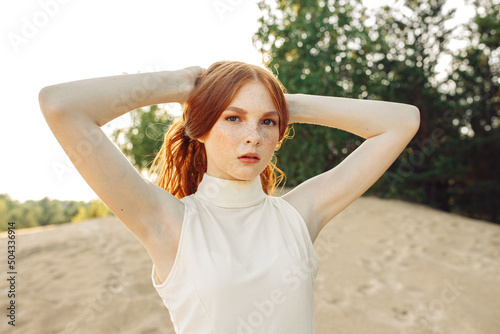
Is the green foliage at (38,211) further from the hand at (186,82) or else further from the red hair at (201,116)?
the hand at (186,82)

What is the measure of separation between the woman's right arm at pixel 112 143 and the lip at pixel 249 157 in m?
0.27

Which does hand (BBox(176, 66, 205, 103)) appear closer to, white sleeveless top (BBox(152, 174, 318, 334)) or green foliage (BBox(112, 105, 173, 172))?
white sleeveless top (BBox(152, 174, 318, 334))

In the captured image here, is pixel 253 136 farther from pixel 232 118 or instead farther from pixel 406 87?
pixel 406 87

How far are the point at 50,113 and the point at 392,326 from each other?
4.31m

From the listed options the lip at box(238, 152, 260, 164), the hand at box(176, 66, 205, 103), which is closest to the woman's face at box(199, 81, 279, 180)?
the lip at box(238, 152, 260, 164)

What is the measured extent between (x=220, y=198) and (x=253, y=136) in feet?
0.88

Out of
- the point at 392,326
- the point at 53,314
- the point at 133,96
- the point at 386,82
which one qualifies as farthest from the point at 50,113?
the point at 386,82

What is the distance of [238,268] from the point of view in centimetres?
126

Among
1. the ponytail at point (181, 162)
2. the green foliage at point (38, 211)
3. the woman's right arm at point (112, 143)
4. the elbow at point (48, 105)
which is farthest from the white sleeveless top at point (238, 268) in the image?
the green foliage at point (38, 211)

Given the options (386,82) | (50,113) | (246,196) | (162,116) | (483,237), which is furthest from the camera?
(162,116)

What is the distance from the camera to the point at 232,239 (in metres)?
1.34

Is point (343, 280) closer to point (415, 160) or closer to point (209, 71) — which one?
point (209, 71)

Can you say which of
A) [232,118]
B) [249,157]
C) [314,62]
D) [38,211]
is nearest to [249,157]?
[249,157]

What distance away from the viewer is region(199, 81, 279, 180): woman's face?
133cm
